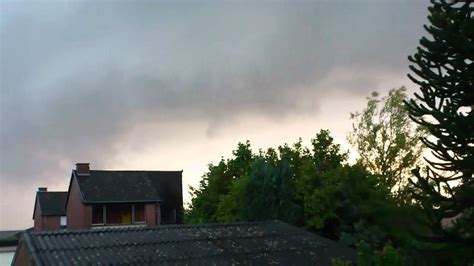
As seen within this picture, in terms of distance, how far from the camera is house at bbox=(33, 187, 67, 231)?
5828 centimetres

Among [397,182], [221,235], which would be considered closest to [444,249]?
[221,235]

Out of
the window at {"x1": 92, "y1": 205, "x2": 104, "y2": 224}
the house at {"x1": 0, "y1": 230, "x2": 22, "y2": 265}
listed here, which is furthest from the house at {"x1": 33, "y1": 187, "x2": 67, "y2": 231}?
the window at {"x1": 92, "y1": 205, "x2": 104, "y2": 224}

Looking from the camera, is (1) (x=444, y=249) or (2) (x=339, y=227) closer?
(1) (x=444, y=249)

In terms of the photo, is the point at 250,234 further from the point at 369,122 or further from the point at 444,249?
the point at 369,122

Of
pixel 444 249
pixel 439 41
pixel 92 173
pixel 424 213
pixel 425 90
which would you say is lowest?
pixel 444 249

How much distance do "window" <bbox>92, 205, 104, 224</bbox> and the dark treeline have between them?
30.4 ft

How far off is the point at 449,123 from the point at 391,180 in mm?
28233

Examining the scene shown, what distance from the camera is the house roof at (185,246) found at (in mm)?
16828

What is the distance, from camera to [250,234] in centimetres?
2078

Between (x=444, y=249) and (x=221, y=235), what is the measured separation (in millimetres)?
10223

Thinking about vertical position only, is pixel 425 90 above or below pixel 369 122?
below

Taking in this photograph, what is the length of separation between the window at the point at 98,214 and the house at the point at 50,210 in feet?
41.5

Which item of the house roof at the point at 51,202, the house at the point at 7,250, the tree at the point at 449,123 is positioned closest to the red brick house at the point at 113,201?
the house at the point at 7,250

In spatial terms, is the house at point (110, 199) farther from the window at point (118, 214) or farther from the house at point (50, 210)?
the house at point (50, 210)
